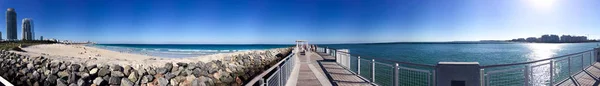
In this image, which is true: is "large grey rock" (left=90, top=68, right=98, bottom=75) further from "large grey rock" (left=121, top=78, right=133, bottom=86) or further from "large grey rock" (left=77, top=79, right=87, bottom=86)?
"large grey rock" (left=121, top=78, right=133, bottom=86)

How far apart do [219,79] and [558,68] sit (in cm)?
701

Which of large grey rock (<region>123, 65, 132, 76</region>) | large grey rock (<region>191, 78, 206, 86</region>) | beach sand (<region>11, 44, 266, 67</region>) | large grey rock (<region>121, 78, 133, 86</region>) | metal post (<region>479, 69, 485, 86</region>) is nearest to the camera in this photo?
metal post (<region>479, 69, 485, 86</region>)

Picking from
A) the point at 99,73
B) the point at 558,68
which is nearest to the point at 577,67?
the point at 558,68

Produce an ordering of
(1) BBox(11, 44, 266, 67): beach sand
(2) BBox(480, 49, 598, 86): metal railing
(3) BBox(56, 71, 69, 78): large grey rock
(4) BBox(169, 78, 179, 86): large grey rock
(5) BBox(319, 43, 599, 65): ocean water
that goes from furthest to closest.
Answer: (5) BBox(319, 43, 599, 65): ocean water, (1) BBox(11, 44, 266, 67): beach sand, (3) BBox(56, 71, 69, 78): large grey rock, (4) BBox(169, 78, 179, 86): large grey rock, (2) BBox(480, 49, 598, 86): metal railing

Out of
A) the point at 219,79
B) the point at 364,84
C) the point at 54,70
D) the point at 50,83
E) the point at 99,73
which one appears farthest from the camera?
the point at 54,70

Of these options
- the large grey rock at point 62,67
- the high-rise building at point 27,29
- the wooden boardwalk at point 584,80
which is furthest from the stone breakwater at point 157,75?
the high-rise building at point 27,29

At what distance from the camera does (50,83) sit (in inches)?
396

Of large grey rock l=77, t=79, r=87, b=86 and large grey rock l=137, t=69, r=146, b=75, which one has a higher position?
large grey rock l=137, t=69, r=146, b=75

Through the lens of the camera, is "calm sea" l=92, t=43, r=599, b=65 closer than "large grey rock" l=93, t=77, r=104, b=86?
No

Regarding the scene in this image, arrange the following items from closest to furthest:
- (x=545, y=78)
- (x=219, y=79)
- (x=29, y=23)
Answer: (x=545, y=78), (x=219, y=79), (x=29, y=23)

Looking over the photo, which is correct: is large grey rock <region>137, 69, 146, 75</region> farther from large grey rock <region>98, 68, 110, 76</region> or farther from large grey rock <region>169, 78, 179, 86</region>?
large grey rock <region>169, 78, 179, 86</region>

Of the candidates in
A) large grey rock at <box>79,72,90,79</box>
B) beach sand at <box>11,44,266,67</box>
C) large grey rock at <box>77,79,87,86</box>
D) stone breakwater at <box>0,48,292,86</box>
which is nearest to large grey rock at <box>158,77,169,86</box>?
stone breakwater at <box>0,48,292,86</box>

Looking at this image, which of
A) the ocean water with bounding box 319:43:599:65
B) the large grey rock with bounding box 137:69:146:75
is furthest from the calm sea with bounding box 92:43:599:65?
the large grey rock with bounding box 137:69:146:75

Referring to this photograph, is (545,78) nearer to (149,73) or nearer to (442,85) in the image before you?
(442,85)
